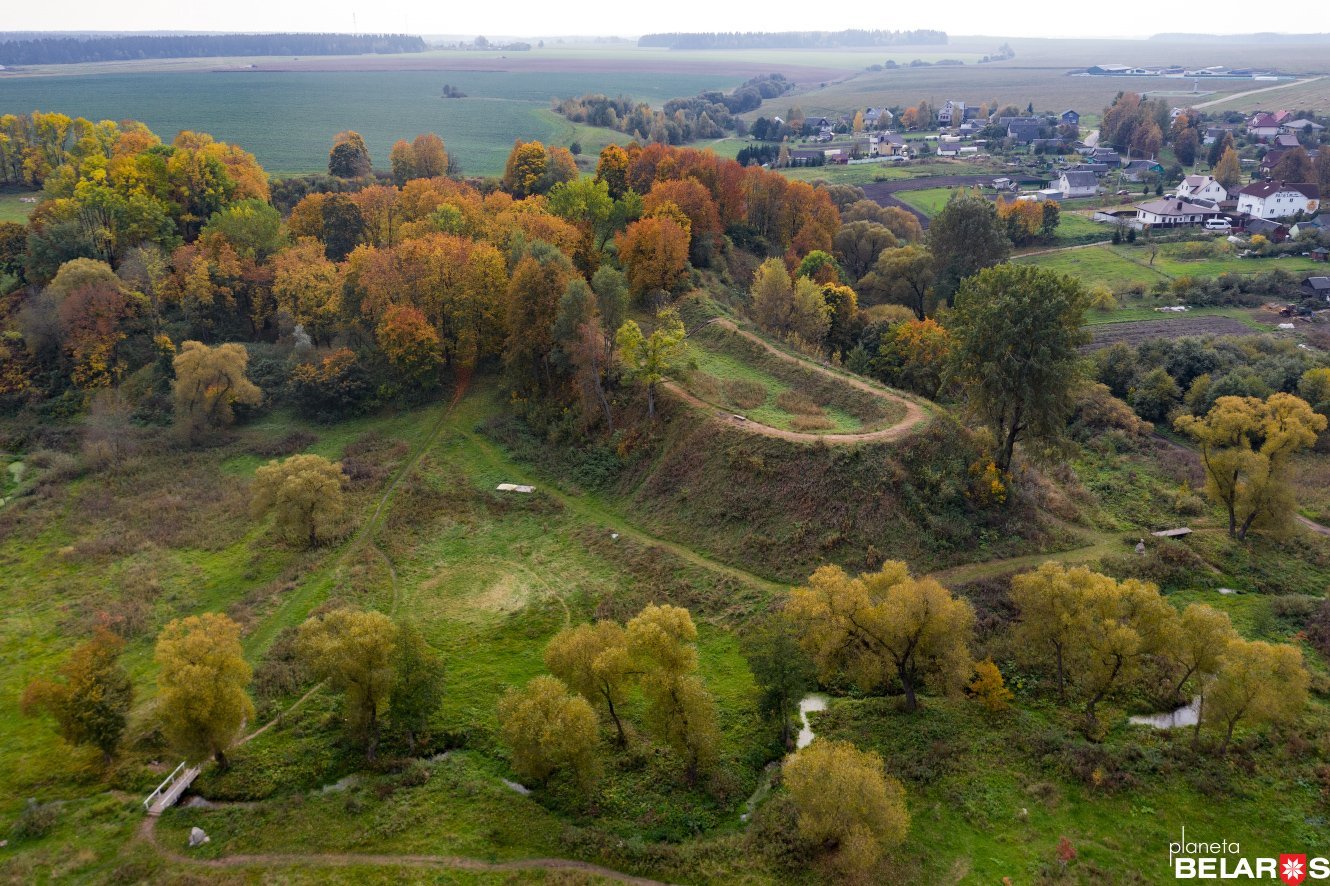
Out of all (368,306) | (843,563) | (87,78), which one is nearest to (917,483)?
(843,563)

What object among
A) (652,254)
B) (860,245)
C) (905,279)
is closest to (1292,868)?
(652,254)

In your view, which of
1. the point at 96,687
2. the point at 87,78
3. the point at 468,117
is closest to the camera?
the point at 96,687

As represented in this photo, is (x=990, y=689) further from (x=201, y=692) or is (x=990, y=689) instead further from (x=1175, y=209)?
(x=1175, y=209)

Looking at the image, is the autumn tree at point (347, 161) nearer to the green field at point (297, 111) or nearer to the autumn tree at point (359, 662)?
the green field at point (297, 111)

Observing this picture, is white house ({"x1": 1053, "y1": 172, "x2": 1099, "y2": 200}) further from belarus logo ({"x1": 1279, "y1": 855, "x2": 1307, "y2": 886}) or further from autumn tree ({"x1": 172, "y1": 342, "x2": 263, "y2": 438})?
autumn tree ({"x1": 172, "y1": 342, "x2": 263, "y2": 438})

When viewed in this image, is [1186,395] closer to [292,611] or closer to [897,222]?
[897,222]

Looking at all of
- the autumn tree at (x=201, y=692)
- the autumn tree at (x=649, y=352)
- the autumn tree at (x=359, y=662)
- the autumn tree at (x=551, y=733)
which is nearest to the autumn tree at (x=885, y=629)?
the autumn tree at (x=551, y=733)

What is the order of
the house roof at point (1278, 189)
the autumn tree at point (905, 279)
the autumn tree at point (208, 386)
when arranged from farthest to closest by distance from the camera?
the house roof at point (1278, 189), the autumn tree at point (905, 279), the autumn tree at point (208, 386)
